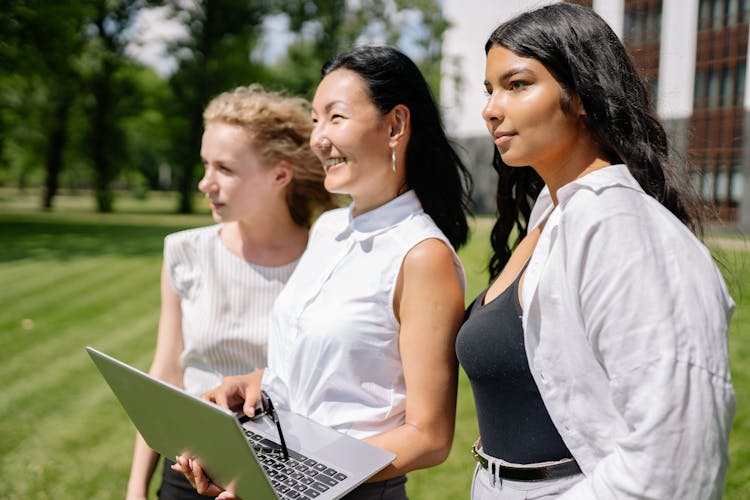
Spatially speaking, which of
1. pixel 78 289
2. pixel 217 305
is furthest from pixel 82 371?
pixel 217 305

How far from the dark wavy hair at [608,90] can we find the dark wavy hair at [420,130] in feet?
1.69

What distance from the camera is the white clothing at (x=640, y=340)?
109 cm

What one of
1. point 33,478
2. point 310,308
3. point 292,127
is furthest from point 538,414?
point 33,478

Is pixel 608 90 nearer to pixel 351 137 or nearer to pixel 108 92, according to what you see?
pixel 351 137

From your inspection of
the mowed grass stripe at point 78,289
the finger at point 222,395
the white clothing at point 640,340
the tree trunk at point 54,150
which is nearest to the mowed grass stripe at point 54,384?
the mowed grass stripe at point 78,289

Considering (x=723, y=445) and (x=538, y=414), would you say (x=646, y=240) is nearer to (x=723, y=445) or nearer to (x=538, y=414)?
(x=723, y=445)

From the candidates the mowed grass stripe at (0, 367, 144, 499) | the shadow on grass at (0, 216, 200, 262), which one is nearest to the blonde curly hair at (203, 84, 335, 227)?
the mowed grass stripe at (0, 367, 144, 499)

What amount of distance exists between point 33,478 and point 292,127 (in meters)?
3.27

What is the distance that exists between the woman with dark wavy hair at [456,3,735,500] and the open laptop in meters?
0.38

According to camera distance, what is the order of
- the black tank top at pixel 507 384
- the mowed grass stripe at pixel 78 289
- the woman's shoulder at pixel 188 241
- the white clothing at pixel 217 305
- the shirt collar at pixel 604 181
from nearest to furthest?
the shirt collar at pixel 604 181, the black tank top at pixel 507 384, the white clothing at pixel 217 305, the woman's shoulder at pixel 188 241, the mowed grass stripe at pixel 78 289

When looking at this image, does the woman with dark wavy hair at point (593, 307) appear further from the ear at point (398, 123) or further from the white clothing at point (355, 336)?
the ear at point (398, 123)

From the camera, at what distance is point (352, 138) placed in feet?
6.31

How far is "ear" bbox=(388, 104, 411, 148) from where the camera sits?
197 centimetres

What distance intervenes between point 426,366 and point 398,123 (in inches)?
30.1
